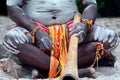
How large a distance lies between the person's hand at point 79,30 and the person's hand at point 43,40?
219 mm

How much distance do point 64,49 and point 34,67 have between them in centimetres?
33

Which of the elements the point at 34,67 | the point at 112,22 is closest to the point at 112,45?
the point at 34,67

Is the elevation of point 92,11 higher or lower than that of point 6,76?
higher

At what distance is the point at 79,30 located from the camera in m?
5.18

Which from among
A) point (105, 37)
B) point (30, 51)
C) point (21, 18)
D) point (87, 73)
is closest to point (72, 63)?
point (87, 73)

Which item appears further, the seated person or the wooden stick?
the seated person

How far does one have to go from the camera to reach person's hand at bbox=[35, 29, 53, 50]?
5.16m

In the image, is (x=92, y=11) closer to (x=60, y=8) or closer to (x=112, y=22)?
(x=60, y=8)

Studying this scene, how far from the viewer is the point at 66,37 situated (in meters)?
5.35

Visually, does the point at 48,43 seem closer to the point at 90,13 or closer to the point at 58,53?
the point at 58,53

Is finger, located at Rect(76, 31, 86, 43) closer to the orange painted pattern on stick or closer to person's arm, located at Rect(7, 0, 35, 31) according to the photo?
the orange painted pattern on stick

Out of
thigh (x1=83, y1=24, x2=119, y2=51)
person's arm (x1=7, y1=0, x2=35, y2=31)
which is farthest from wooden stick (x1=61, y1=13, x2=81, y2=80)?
person's arm (x1=7, y1=0, x2=35, y2=31)

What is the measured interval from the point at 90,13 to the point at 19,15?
27.5 inches

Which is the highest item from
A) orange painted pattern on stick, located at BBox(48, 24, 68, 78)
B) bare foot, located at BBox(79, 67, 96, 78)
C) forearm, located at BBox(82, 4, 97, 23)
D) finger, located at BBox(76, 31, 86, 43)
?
forearm, located at BBox(82, 4, 97, 23)
